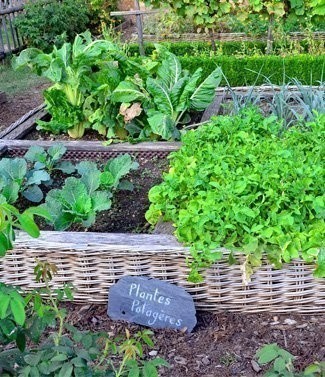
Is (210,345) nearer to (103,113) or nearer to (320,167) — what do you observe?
(320,167)

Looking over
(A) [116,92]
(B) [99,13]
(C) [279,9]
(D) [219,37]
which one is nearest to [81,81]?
(A) [116,92]

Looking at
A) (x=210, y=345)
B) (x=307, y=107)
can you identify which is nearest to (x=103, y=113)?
(x=307, y=107)

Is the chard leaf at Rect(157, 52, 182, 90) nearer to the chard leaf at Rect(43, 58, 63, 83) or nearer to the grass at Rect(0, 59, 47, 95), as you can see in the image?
the chard leaf at Rect(43, 58, 63, 83)

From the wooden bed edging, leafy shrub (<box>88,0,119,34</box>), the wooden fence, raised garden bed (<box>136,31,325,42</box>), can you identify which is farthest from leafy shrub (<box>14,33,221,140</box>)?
leafy shrub (<box>88,0,119,34</box>)

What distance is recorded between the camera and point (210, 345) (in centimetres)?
251

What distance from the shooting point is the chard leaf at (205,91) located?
13.6 feet

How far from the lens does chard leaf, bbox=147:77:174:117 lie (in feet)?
13.4

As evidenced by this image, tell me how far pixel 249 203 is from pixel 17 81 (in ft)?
20.9

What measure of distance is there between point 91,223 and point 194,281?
2.14ft

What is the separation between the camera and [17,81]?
8.23 metres

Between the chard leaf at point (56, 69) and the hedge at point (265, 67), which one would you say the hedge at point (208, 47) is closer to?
the hedge at point (265, 67)

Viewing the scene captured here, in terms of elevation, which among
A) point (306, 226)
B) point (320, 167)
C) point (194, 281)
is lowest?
point (194, 281)

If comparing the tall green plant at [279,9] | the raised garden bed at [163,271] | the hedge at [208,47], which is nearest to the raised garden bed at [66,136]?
the raised garden bed at [163,271]

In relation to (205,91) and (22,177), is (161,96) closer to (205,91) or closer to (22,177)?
(205,91)
